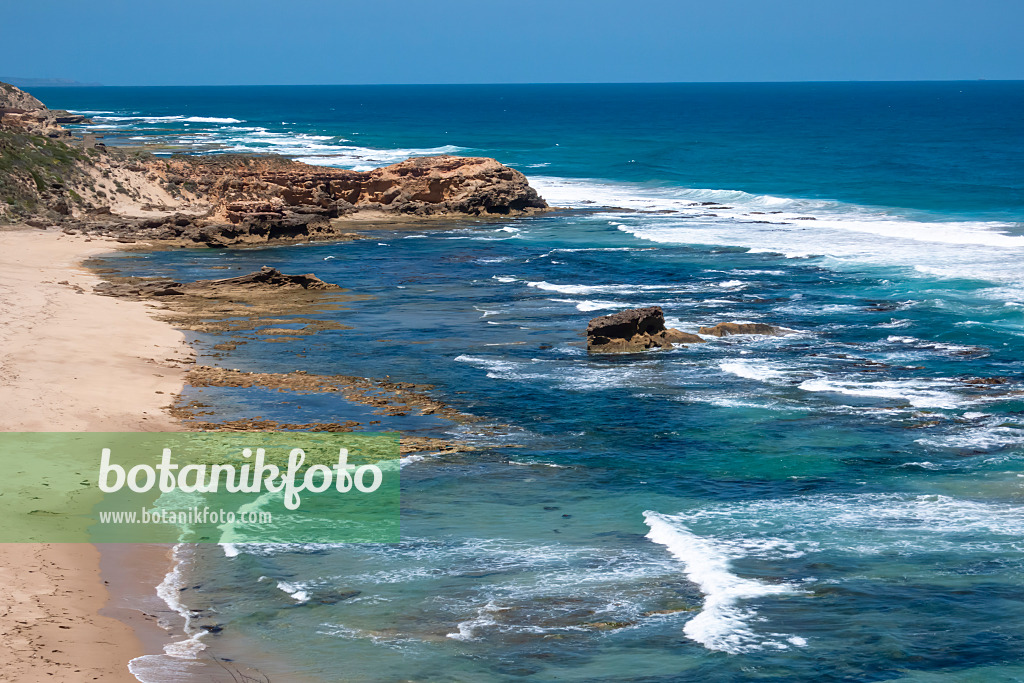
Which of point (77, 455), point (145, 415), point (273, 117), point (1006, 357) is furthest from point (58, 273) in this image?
point (273, 117)

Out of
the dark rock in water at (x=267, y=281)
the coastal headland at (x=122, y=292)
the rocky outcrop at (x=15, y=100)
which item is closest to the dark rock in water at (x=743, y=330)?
the coastal headland at (x=122, y=292)

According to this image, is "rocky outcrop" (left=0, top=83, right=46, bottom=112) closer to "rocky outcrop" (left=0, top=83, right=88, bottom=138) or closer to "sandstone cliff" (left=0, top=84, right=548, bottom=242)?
"rocky outcrop" (left=0, top=83, right=88, bottom=138)

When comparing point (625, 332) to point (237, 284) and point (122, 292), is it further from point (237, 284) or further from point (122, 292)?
point (122, 292)

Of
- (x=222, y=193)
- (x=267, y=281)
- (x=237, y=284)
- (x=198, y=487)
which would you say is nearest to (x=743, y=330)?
(x=267, y=281)

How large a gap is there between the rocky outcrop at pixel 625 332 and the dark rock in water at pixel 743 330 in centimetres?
179

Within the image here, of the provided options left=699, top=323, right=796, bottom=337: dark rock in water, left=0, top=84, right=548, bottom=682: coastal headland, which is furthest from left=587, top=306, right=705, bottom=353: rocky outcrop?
left=0, top=84, right=548, bottom=682: coastal headland

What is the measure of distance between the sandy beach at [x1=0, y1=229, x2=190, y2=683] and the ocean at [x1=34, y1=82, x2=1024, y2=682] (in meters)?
0.79

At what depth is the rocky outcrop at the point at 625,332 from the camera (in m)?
24.1

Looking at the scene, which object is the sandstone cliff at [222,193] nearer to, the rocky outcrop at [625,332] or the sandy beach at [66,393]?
the sandy beach at [66,393]

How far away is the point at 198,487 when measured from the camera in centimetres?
1547

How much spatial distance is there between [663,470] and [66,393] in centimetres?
1040

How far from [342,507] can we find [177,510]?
7.35ft

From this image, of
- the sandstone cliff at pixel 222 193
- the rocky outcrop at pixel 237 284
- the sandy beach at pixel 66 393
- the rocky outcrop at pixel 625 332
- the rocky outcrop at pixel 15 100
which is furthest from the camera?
the rocky outcrop at pixel 15 100

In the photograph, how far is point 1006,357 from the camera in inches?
929
